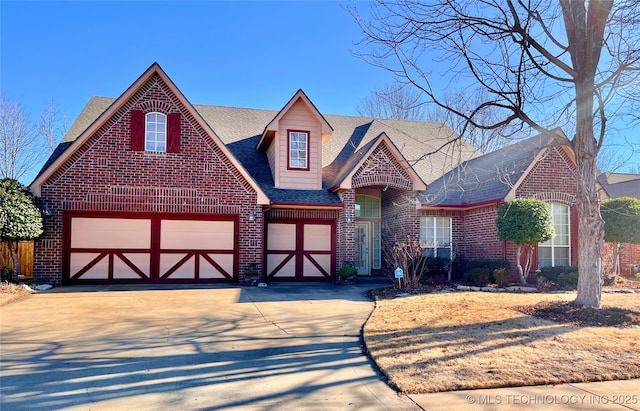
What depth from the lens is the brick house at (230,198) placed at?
46.8 ft

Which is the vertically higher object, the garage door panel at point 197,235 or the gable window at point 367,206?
the gable window at point 367,206

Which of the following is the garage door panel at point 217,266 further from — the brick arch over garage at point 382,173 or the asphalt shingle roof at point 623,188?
the asphalt shingle roof at point 623,188

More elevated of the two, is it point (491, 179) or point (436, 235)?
point (491, 179)

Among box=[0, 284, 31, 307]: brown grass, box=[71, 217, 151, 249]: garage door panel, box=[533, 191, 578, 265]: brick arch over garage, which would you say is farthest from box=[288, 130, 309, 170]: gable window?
box=[0, 284, 31, 307]: brown grass

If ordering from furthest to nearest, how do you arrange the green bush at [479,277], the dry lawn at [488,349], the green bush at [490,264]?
the green bush at [490,264] → the green bush at [479,277] → the dry lawn at [488,349]

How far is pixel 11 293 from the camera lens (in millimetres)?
11617

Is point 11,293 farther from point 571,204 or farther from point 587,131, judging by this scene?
point 571,204

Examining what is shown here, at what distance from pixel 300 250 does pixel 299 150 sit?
3684mm

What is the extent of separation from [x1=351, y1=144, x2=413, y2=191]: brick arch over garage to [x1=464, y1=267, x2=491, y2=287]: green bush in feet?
12.1

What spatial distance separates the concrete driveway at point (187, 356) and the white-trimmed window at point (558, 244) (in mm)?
8356

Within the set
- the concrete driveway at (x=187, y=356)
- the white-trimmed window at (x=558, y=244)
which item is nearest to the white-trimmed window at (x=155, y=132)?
the concrete driveway at (x=187, y=356)

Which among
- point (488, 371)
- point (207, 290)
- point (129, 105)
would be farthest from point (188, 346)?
point (129, 105)

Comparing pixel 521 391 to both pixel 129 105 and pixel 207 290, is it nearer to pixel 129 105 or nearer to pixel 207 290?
pixel 207 290

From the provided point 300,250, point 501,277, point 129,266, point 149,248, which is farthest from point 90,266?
point 501,277
